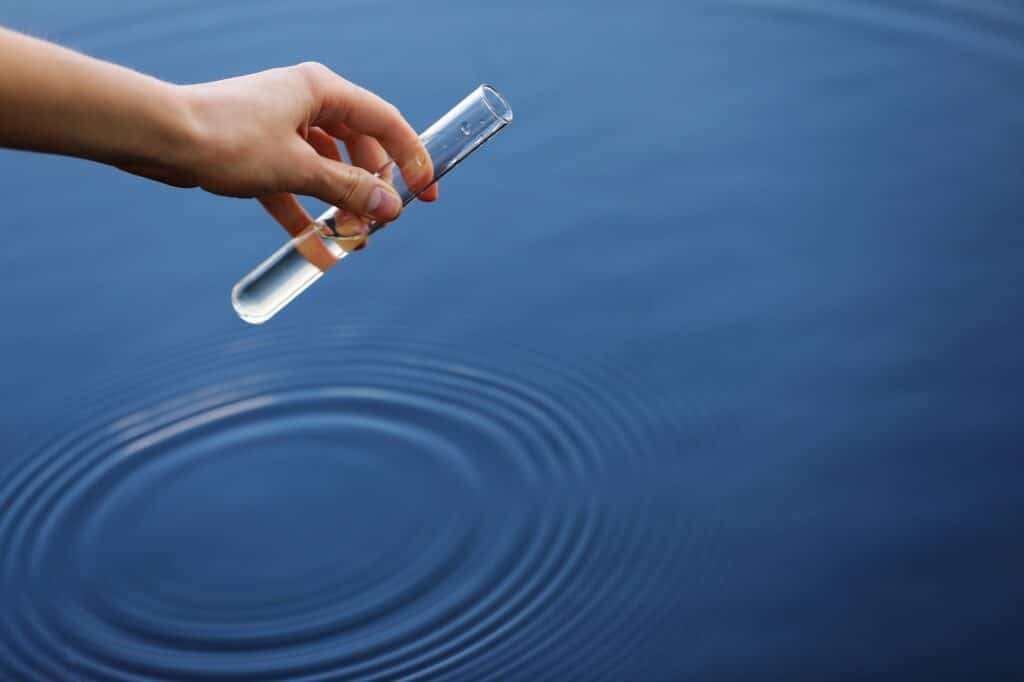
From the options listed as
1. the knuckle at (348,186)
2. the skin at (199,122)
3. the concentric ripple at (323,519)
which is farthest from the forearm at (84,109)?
the concentric ripple at (323,519)

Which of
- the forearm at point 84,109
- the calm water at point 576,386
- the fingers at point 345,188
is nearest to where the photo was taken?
the forearm at point 84,109

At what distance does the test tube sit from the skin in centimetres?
6

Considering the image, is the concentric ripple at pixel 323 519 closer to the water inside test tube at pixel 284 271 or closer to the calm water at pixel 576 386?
the calm water at pixel 576 386

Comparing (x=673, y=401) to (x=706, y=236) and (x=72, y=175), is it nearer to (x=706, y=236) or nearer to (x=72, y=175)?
(x=706, y=236)

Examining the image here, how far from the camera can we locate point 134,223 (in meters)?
1.71

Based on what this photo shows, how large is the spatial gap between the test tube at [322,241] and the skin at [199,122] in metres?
0.06

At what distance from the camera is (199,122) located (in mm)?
922

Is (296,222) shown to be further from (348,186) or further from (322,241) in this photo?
(348,186)

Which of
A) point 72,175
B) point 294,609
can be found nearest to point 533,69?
point 72,175

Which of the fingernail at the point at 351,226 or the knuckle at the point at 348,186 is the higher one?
the fingernail at the point at 351,226

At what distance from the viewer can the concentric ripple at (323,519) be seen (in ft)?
3.59

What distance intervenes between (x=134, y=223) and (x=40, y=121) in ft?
2.77

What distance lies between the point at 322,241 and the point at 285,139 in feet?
0.52

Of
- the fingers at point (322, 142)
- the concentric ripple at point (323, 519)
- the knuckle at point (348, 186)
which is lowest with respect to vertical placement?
the concentric ripple at point (323, 519)
